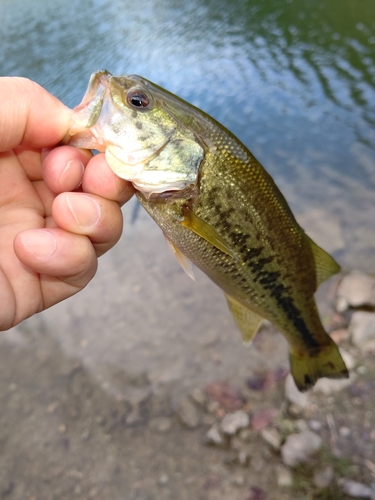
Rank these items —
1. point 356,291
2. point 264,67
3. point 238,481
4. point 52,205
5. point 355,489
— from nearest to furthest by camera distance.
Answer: point 52,205 < point 355,489 < point 238,481 < point 356,291 < point 264,67

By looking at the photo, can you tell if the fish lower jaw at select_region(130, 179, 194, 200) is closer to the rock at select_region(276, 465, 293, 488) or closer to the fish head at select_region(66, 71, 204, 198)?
the fish head at select_region(66, 71, 204, 198)

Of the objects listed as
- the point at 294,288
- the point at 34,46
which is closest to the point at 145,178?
the point at 294,288

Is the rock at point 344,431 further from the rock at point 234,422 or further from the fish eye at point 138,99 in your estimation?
the fish eye at point 138,99

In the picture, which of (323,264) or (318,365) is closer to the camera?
(323,264)

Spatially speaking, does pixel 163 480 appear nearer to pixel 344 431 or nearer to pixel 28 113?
pixel 344 431

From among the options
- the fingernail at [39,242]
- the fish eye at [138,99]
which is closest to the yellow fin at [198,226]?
the fish eye at [138,99]

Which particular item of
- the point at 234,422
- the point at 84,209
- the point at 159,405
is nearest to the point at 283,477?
the point at 234,422
